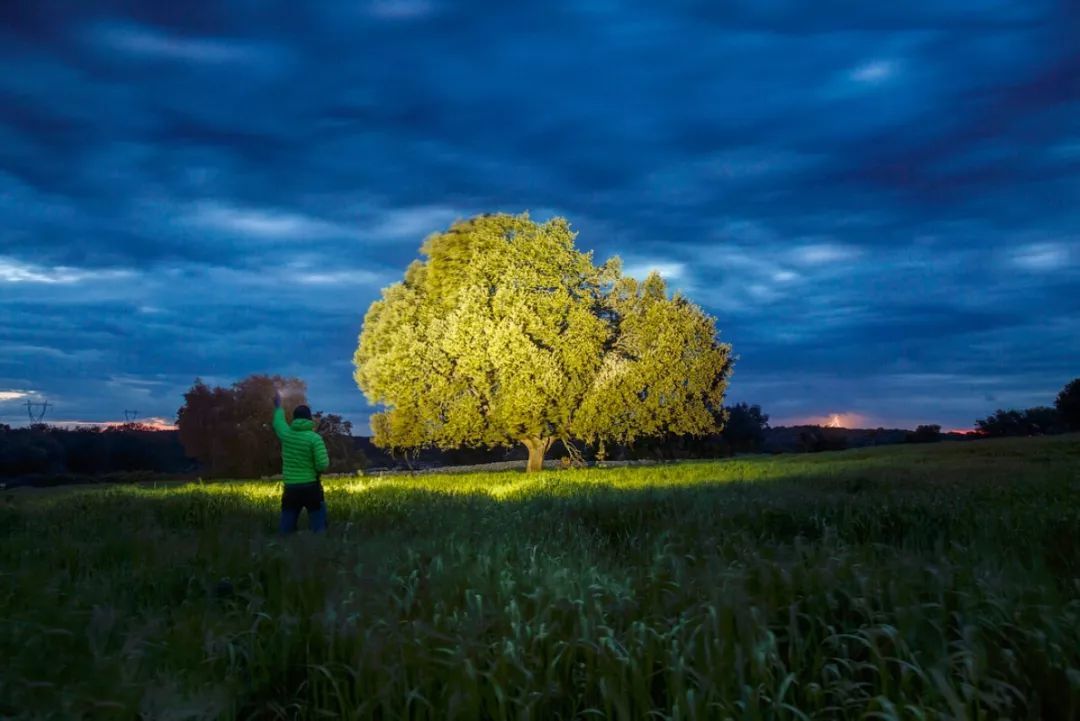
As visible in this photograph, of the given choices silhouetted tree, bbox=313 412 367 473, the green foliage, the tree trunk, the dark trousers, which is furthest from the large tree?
the green foliage

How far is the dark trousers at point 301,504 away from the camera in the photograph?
1347 centimetres

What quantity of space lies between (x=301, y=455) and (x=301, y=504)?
0.82 metres

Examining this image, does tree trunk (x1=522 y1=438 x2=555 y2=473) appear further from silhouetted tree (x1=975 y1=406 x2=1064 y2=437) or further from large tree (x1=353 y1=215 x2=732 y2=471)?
silhouetted tree (x1=975 y1=406 x2=1064 y2=437)

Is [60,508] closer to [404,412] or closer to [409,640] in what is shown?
[409,640]

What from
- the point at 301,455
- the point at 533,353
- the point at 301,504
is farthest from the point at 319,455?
the point at 533,353

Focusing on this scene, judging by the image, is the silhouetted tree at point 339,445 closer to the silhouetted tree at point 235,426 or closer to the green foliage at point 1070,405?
the silhouetted tree at point 235,426

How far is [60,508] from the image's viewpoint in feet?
55.5

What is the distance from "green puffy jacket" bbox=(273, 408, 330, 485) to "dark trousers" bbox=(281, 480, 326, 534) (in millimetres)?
115

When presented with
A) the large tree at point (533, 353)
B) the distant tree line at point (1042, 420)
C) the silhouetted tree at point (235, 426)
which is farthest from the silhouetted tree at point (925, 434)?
the silhouetted tree at point (235, 426)

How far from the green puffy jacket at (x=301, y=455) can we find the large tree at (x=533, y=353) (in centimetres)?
→ 1787

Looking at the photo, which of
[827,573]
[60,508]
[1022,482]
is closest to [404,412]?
[60,508]

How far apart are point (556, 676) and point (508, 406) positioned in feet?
87.2

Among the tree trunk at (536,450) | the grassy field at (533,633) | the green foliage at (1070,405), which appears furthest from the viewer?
the green foliage at (1070,405)

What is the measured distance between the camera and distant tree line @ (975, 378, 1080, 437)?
53.1 m
